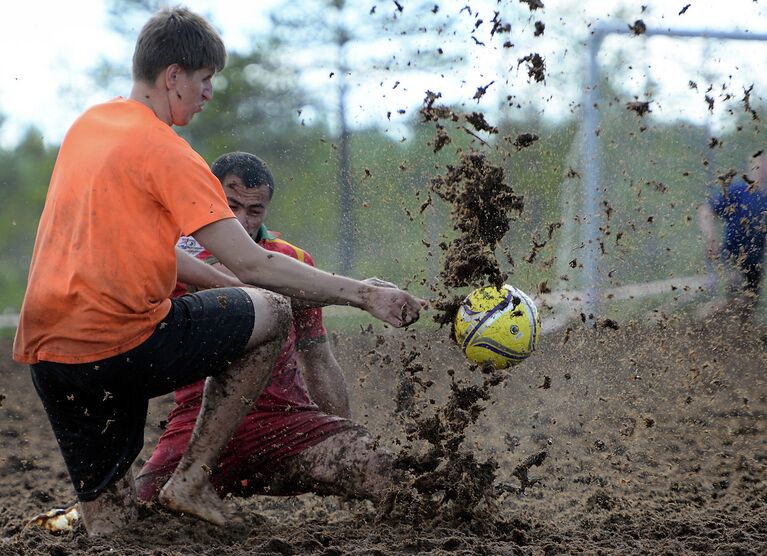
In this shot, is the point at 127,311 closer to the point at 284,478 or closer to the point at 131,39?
the point at 284,478

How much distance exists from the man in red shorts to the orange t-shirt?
2.82 ft

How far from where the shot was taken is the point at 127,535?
11.8 ft

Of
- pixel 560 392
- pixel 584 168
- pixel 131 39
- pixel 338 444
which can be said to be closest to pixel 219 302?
pixel 338 444

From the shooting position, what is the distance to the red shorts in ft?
13.8

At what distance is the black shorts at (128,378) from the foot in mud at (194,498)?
234 millimetres

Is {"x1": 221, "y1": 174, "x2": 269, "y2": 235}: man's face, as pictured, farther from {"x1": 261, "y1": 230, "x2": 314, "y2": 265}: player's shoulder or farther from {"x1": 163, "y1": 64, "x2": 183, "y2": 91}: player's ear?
{"x1": 163, "y1": 64, "x2": 183, "y2": 91}: player's ear

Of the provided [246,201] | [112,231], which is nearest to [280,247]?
[246,201]

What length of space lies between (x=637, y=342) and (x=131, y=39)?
9274mm

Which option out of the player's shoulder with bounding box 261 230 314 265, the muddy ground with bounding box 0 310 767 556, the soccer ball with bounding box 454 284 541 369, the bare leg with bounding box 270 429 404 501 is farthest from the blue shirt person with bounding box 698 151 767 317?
the bare leg with bounding box 270 429 404 501

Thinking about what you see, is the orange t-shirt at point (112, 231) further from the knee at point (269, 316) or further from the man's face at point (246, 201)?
the man's face at point (246, 201)

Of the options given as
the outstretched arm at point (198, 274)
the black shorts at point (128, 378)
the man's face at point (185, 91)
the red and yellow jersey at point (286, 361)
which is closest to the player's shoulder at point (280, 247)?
the red and yellow jersey at point (286, 361)

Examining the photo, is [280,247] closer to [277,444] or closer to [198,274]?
[198,274]

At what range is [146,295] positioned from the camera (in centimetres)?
338

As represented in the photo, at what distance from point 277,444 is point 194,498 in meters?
0.66
